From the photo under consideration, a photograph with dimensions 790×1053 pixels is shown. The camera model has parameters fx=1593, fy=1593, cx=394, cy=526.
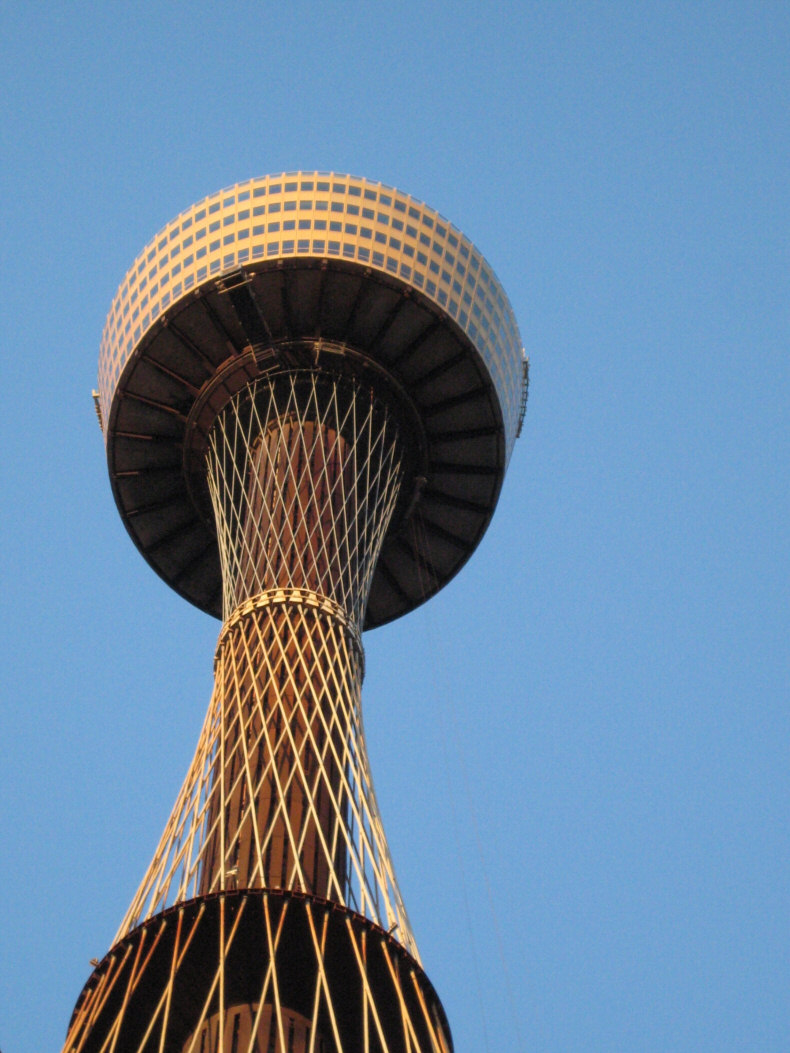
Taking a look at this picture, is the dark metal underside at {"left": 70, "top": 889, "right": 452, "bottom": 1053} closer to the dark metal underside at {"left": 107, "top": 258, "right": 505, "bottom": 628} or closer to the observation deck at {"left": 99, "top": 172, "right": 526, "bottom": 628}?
the observation deck at {"left": 99, "top": 172, "right": 526, "bottom": 628}

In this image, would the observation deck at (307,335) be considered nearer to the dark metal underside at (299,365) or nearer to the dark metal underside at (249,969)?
the dark metal underside at (299,365)

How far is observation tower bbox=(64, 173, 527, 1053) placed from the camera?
48219mm

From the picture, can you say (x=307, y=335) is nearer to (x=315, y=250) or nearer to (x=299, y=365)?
(x=299, y=365)

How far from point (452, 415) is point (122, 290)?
1378 cm

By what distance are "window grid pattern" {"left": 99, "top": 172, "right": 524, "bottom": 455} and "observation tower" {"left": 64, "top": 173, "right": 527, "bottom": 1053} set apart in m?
0.11

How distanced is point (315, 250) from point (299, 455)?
7.71 meters

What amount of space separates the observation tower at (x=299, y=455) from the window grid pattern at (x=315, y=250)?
106 mm

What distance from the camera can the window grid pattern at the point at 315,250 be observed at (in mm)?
59781

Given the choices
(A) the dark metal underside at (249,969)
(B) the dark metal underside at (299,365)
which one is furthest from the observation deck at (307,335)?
(A) the dark metal underside at (249,969)

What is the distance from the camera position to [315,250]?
195ft

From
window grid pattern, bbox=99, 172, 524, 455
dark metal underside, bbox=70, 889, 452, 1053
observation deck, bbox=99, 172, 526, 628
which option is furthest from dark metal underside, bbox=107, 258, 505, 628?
dark metal underside, bbox=70, 889, 452, 1053

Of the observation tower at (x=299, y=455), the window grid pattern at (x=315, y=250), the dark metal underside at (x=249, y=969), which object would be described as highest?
the window grid pattern at (x=315, y=250)

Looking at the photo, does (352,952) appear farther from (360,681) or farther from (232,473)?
(232,473)

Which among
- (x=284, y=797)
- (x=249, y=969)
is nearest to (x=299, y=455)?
(x=284, y=797)
